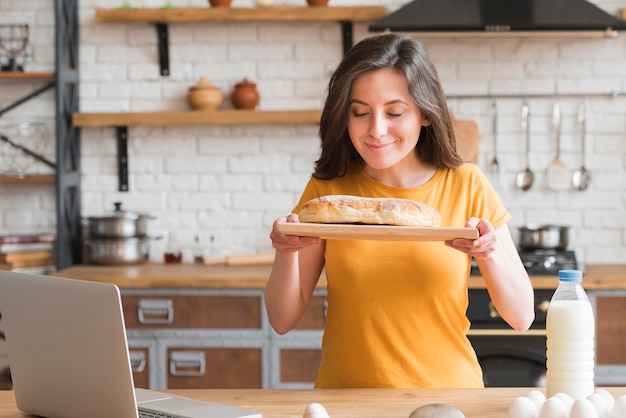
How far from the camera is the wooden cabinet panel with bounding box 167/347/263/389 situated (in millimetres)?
3564

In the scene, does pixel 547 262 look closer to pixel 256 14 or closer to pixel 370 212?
pixel 256 14

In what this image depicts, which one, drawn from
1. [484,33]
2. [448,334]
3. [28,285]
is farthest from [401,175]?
[484,33]

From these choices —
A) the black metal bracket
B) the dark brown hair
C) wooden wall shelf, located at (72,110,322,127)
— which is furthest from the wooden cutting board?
the black metal bracket

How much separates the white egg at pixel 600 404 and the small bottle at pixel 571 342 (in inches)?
6.1

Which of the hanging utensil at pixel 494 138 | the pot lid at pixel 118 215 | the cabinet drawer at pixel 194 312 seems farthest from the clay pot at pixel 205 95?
the hanging utensil at pixel 494 138

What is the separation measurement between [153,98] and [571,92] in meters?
1.93

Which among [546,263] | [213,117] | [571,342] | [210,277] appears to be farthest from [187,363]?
[571,342]

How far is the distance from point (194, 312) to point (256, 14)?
1.36 m

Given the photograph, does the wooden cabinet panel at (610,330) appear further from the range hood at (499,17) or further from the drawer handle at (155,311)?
the drawer handle at (155,311)

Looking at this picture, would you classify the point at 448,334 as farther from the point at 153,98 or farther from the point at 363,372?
the point at 153,98

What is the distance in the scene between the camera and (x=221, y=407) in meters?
1.65

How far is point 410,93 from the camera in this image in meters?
1.99

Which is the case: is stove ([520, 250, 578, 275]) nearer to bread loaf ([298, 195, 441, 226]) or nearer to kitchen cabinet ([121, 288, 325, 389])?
kitchen cabinet ([121, 288, 325, 389])

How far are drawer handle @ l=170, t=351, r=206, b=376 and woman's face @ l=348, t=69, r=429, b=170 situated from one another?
1.82m
